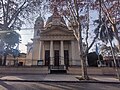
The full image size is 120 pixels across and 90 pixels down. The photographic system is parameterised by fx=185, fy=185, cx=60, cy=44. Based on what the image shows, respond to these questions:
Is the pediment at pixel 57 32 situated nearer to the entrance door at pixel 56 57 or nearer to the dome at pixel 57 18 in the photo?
the dome at pixel 57 18

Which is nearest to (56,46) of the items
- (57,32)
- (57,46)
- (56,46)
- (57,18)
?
(56,46)

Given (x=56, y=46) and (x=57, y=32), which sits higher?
(x=57, y=32)

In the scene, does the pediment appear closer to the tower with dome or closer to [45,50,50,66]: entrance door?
the tower with dome

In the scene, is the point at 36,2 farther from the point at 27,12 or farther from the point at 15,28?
the point at 15,28

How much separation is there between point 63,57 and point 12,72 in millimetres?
11782

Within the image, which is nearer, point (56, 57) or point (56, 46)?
point (56, 57)

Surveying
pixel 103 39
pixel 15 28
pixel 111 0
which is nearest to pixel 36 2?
pixel 15 28

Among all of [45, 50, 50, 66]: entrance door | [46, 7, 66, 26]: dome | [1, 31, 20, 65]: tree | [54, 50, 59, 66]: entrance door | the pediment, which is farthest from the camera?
the pediment

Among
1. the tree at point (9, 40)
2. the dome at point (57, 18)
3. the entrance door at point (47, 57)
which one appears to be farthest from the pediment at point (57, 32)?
the tree at point (9, 40)

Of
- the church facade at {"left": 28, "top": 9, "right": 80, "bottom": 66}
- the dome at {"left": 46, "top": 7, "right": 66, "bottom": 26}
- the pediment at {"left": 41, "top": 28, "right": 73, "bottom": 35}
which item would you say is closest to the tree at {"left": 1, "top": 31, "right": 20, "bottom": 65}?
the church facade at {"left": 28, "top": 9, "right": 80, "bottom": 66}

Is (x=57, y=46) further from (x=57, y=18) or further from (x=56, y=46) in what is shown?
(x=57, y=18)

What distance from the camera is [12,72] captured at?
22.4m

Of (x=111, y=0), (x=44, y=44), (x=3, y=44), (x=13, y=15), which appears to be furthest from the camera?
(x=44, y=44)

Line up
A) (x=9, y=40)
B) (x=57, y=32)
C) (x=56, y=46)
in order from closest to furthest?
1. (x=9, y=40)
2. (x=57, y=32)
3. (x=56, y=46)
